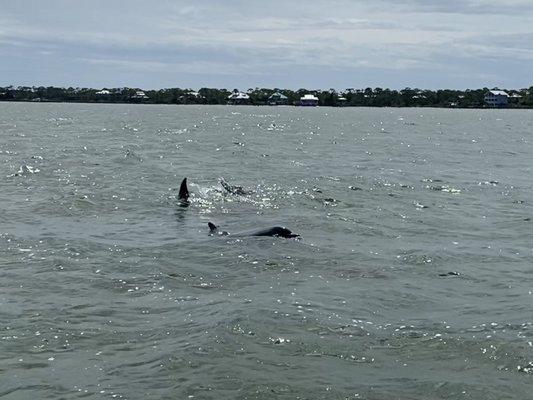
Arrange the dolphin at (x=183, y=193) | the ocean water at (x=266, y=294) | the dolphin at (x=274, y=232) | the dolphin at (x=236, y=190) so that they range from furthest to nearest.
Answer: the dolphin at (x=236, y=190) → the dolphin at (x=183, y=193) → the dolphin at (x=274, y=232) → the ocean water at (x=266, y=294)

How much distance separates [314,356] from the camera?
1096 cm

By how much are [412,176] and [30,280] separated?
27.1 meters

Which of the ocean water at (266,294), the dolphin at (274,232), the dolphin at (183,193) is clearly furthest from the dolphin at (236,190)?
the dolphin at (274,232)

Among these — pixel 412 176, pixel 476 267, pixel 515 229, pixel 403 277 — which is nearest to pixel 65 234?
pixel 403 277

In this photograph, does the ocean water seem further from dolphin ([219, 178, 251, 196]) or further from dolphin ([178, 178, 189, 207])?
dolphin ([178, 178, 189, 207])

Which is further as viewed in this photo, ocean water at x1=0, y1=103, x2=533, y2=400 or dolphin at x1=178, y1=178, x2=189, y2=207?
dolphin at x1=178, y1=178, x2=189, y2=207

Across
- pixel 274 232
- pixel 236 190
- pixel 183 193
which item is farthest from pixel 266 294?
Answer: pixel 236 190

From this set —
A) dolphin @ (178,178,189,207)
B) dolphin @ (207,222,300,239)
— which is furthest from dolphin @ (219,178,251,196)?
dolphin @ (207,222,300,239)

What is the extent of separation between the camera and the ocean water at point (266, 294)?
10.2 metres

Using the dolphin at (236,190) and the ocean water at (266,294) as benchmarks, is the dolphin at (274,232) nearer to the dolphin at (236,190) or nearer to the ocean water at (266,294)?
the ocean water at (266,294)

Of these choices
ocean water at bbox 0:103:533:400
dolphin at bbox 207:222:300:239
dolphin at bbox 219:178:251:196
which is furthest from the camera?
dolphin at bbox 219:178:251:196

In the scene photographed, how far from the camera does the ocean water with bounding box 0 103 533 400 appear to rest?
10.2 meters

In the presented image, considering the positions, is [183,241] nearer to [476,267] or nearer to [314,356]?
[476,267]

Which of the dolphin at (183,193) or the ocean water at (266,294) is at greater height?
the dolphin at (183,193)
